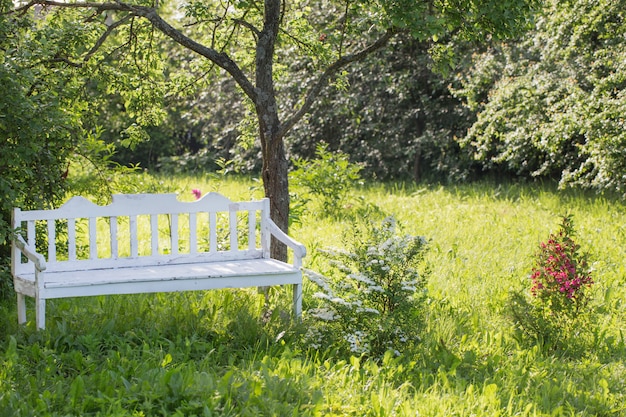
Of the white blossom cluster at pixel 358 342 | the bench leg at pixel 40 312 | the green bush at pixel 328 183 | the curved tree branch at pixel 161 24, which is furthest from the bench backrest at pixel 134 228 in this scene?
the green bush at pixel 328 183

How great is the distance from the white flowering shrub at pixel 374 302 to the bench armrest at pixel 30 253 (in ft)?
5.19

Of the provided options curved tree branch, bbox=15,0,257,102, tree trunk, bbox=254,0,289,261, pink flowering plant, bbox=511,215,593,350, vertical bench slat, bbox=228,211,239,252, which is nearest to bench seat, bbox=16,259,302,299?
vertical bench slat, bbox=228,211,239,252

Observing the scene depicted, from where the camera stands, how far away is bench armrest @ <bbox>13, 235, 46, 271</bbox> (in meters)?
4.27

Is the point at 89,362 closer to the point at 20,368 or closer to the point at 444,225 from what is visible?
the point at 20,368

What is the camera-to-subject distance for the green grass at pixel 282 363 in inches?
138

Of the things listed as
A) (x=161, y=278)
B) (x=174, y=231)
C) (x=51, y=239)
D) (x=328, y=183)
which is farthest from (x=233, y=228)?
(x=328, y=183)

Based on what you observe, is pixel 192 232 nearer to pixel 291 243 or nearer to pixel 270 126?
pixel 291 243

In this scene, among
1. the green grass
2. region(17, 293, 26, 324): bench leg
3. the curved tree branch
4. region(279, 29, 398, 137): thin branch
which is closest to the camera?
the green grass

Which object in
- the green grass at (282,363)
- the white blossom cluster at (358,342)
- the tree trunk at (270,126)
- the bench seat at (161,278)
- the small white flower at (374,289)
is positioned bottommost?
the green grass at (282,363)

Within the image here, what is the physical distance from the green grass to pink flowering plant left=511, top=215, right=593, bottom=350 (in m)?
0.12

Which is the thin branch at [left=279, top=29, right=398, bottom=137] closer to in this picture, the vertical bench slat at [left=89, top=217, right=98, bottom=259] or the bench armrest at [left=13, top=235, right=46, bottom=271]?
the vertical bench slat at [left=89, top=217, right=98, bottom=259]

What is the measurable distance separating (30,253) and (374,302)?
2096 millimetres

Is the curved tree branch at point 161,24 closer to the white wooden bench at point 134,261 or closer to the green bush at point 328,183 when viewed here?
the white wooden bench at point 134,261

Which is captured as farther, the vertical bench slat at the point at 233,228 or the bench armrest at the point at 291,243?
the vertical bench slat at the point at 233,228
